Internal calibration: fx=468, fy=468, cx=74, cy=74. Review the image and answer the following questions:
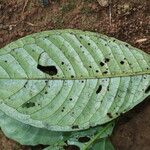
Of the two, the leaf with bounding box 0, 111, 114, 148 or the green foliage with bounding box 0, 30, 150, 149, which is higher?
the green foliage with bounding box 0, 30, 150, 149

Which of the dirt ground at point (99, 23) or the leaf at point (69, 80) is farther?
the dirt ground at point (99, 23)

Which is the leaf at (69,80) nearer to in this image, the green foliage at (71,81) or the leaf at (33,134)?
the green foliage at (71,81)

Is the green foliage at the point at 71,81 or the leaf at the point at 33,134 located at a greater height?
the green foliage at the point at 71,81

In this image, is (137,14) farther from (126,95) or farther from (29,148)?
(29,148)

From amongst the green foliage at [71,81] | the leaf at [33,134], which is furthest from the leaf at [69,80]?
the leaf at [33,134]

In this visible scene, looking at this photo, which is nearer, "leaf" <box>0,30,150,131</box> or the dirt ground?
"leaf" <box>0,30,150,131</box>

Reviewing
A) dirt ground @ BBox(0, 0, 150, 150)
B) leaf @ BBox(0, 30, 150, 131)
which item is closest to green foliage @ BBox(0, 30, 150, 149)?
leaf @ BBox(0, 30, 150, 131)

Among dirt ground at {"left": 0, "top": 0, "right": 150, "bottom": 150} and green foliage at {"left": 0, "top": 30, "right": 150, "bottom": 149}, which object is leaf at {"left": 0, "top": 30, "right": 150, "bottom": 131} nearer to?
green foliage at {"left": 0, "top": 30, "right": 150, "bottom": 149}

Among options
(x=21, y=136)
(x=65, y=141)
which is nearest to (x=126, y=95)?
(x=65, y=141)
